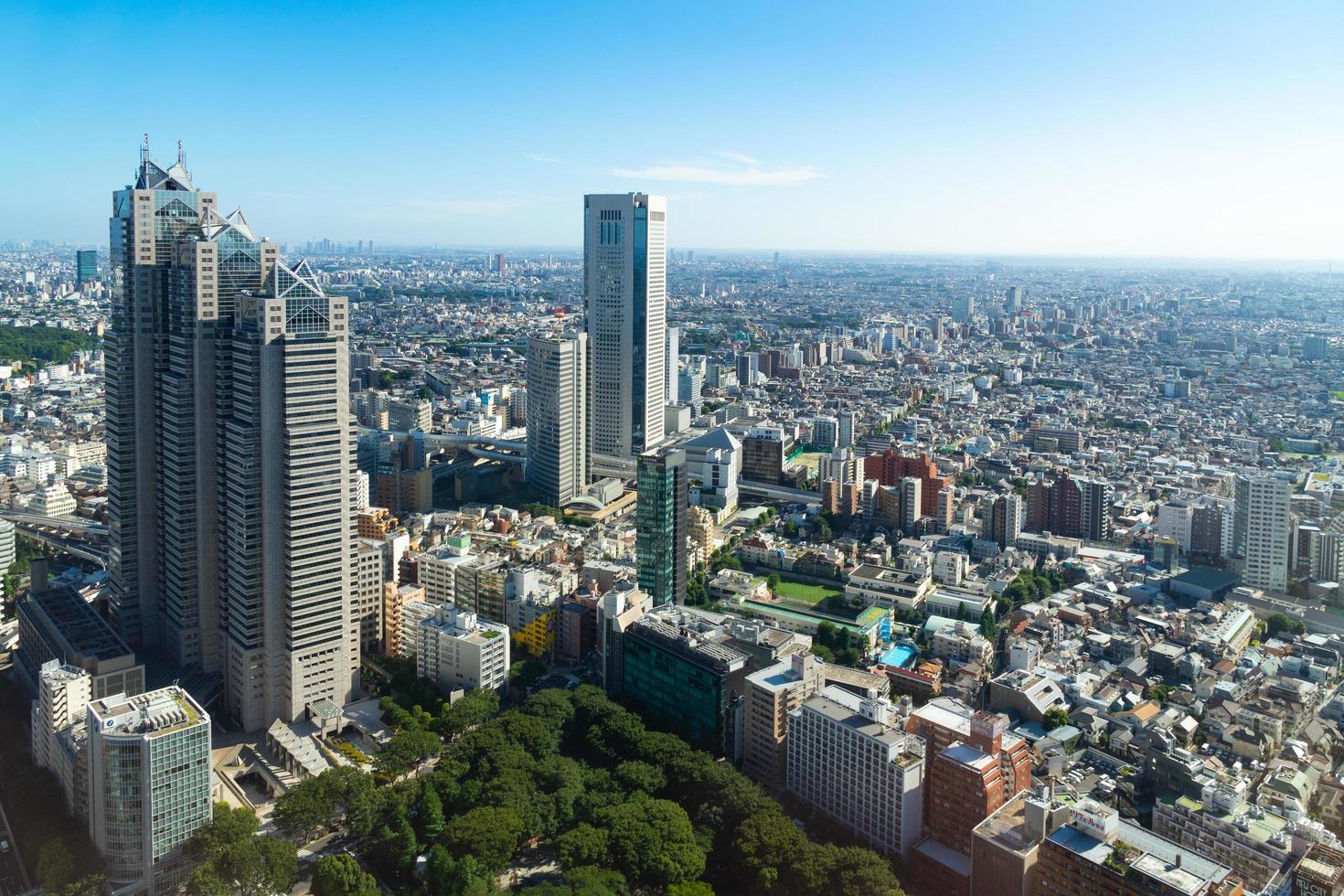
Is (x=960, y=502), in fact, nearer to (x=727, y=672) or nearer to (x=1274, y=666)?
(x=1274, y=666)

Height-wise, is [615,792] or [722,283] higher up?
[722,283]

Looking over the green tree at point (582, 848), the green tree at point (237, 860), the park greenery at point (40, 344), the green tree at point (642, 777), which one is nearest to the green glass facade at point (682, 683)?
the green tree at point (642, 777)

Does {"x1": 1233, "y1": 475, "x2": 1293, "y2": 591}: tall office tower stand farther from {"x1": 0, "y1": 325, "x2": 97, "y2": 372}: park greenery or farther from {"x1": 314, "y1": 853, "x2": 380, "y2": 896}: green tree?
{"x1": 0, "y1": 325, "x2": 97, "y2": 372}: park greenery

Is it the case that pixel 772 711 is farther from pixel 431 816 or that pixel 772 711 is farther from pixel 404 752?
pixel 404 752

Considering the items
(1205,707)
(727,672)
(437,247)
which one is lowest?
(1205,707)

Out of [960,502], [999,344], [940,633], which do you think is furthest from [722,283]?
[940,633]

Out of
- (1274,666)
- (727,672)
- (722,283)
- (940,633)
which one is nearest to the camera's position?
(727,672)
